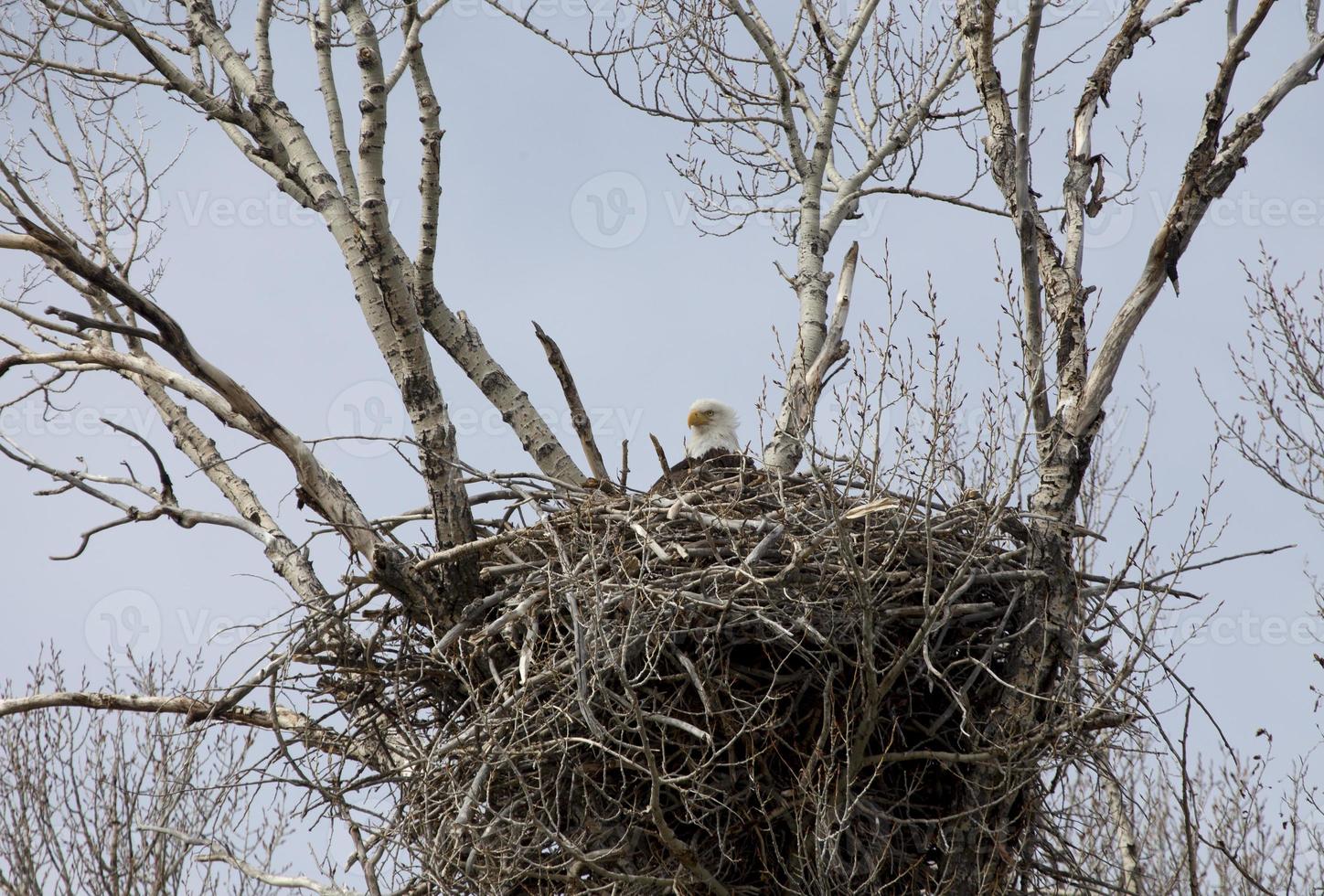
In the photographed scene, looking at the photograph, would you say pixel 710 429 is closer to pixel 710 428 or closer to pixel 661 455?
pixel 710 428

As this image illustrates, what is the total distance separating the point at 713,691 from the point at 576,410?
1.98 meters

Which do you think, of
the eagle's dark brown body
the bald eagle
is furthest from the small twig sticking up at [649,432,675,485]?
the bald eagle

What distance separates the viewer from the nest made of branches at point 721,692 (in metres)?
4.55

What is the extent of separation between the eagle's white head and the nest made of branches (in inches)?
78.1

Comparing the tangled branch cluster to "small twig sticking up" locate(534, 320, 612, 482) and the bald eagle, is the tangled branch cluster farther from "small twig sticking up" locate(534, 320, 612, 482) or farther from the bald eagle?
the bald eagle

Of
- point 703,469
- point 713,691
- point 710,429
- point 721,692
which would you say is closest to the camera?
point 713,691

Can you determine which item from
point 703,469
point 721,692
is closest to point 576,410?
point 703,469

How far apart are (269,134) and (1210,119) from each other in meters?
4.03

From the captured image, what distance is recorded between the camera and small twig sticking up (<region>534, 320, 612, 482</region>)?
623cm

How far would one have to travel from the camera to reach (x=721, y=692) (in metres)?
4.85

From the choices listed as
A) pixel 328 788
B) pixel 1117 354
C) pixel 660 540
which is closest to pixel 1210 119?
pixel 1117 354

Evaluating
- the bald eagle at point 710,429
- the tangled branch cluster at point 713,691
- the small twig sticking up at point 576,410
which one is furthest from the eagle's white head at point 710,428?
the tangled branch cluster at point 713,691

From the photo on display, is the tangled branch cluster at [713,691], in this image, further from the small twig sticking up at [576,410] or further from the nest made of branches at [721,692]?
the small twig sticking up at [576,410]

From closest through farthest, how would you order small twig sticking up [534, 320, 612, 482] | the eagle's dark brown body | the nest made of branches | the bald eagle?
1. the nest made of branches
2. the eagle's dark brown body
3. small twig sticking up [534, 320, 612, 482]
4. the bald eagle
